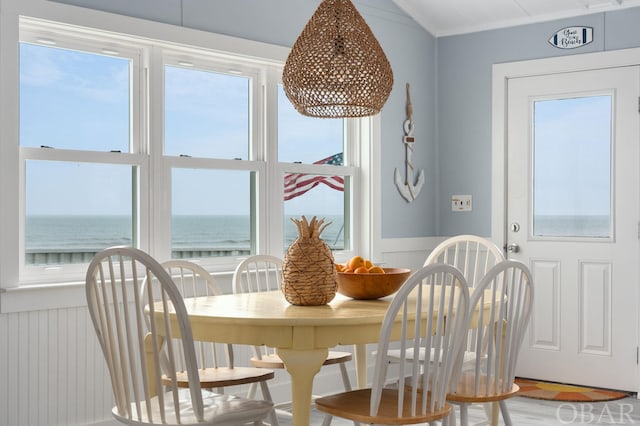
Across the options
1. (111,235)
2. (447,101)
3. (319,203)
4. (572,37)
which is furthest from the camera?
(447,101)

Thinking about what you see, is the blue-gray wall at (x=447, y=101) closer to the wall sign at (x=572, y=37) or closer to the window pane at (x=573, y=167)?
the wall sign at (x=572, y=37)

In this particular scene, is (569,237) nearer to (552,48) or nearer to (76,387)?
(552,48)

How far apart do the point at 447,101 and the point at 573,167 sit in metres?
1.01

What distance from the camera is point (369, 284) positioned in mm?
3039

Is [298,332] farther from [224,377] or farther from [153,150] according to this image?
[153,150]

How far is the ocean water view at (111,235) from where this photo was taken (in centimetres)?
355

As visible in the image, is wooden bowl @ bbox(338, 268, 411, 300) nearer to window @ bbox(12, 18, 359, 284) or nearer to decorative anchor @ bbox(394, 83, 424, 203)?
window @ bbox(12, 18, 359, 284)

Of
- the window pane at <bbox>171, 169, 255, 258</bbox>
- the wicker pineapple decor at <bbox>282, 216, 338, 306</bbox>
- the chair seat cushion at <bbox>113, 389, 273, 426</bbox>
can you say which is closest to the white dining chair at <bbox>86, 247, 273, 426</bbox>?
the chair seat cushion at <bbox>113, 389, 273, 426</bbox>

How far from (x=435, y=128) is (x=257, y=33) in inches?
68.8

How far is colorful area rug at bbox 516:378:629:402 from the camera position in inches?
184

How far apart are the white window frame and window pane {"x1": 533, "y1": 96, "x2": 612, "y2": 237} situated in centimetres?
110

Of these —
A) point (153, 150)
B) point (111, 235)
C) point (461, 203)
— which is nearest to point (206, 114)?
point (153, 150)

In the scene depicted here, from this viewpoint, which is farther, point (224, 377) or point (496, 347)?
point (224, 377)

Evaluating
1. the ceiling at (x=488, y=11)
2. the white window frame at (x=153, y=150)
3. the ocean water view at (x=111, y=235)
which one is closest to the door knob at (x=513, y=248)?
the white window frame at (x=153, y=150)
